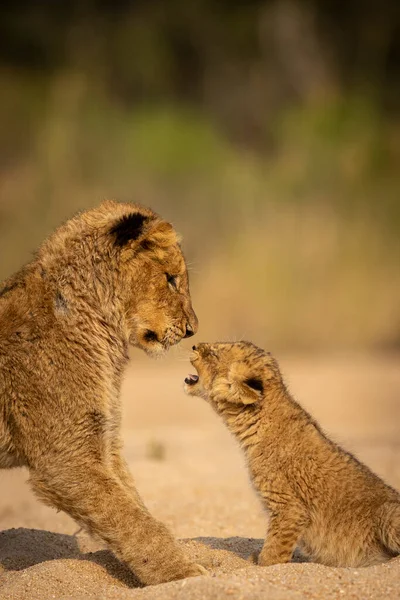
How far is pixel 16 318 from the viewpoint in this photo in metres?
6.44

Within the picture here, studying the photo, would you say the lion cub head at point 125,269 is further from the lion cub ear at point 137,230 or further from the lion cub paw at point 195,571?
the lion cub paw at point 195,571

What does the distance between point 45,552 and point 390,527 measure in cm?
234

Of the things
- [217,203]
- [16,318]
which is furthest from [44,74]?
[16,318]

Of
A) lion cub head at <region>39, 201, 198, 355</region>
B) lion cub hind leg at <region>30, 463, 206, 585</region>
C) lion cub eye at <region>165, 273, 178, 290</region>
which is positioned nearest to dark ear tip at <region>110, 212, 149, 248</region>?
lion cub head at <region>39, 201, 198, 355</region>

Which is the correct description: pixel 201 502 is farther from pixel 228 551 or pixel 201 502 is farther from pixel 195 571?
pixel 195 571

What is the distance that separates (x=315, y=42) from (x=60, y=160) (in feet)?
27.8

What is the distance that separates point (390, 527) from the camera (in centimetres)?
613

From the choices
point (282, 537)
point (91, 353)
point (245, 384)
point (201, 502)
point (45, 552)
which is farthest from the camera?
point (201, 502)

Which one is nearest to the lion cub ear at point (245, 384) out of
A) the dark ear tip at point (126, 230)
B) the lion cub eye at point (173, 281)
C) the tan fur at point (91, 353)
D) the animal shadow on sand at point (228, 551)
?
the tan fur at point (91, 353)

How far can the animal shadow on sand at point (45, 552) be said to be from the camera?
649 centimetres

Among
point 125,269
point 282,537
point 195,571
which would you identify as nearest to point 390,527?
point 282,537

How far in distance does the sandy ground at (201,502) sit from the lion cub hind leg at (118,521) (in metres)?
0.20

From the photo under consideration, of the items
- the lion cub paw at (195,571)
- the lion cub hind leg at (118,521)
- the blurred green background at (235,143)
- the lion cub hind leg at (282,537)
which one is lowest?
the lion cub paw at (195,571)

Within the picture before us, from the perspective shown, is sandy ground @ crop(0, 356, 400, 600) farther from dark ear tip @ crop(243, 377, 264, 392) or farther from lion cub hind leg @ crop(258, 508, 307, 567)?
dark ear tip @ crop(243, 377, 264, 392)
